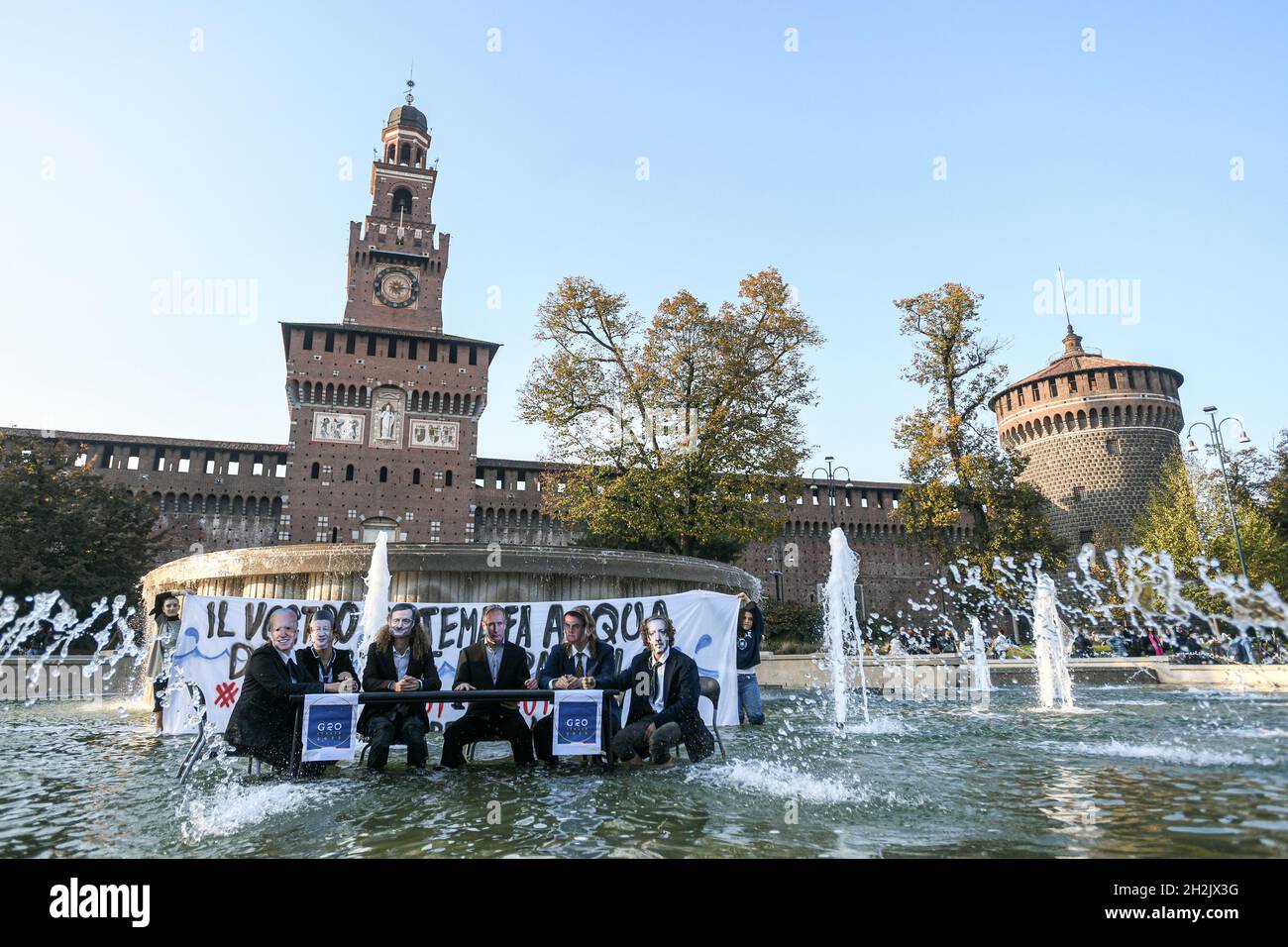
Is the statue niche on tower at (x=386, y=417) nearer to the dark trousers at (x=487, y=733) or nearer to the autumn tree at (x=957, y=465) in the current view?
the autumn tree at (x=957, y=465)

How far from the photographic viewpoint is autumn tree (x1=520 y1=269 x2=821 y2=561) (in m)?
22.1

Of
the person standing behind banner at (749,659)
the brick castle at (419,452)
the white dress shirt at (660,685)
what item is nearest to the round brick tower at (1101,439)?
the brick castle at (419,452)

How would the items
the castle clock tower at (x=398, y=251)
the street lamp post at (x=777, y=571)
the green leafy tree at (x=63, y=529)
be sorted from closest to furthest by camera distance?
the green leafy tree at (x=63, y=529)
the castle clock tower at (x=398, y=251)
the street lamp post at (x=777, y=571)

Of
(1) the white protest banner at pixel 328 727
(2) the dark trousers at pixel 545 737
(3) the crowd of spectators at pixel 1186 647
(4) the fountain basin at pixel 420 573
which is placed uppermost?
(4) the fountain basin at pixel 420 573

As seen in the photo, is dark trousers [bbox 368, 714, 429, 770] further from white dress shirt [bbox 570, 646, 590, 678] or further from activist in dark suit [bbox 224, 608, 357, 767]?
white dress shirt [bbox 570, 646, 590, 678]

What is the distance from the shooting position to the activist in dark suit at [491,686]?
5969mm

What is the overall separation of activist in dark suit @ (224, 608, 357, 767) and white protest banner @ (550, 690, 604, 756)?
147 cm

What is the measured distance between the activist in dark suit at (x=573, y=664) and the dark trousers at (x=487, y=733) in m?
0.13

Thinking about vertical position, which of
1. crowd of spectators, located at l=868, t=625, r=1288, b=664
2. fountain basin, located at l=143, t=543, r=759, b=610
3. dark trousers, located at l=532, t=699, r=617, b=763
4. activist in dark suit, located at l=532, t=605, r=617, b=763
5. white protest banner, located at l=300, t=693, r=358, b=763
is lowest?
crowd of spectators, located at l=868, t=625, r=1288, b=664

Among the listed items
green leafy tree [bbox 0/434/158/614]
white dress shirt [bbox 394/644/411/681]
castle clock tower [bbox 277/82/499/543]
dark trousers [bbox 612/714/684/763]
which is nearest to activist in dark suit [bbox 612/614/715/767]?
dark trousers [bbox 612/714/684/763]

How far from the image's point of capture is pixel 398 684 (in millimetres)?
5680

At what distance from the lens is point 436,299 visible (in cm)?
4425

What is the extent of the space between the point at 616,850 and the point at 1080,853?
6.06 ft
